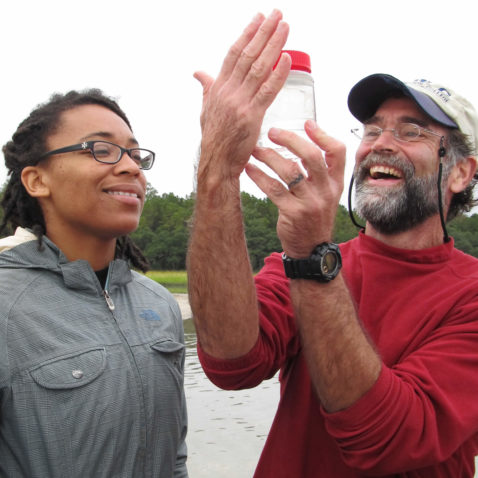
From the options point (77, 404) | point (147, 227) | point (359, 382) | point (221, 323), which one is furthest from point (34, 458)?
point (147, 227)

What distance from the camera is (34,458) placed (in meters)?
2.01

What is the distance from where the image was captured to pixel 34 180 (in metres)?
2.57

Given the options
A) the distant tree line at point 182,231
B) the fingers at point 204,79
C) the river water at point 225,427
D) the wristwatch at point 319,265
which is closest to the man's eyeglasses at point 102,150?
the fingers at point 204,79

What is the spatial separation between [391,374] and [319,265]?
49 cm

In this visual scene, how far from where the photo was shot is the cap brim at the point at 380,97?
96.0 inches

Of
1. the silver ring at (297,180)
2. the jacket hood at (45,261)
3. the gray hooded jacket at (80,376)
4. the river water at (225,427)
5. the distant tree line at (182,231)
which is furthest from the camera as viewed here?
the distant tree line at (182,231)

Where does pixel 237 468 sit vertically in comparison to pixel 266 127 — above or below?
below

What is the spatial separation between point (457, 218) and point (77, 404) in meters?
2.45

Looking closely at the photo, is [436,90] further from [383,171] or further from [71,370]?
[71,370]

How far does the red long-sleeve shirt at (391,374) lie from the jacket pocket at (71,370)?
0.49m

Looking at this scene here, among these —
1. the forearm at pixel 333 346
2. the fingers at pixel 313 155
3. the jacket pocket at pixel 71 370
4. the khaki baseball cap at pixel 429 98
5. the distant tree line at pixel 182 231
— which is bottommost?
the distant tree line at pixel 182 231

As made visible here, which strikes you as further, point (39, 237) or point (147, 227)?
point (147, 227)

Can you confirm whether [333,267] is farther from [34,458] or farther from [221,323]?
[34,458]

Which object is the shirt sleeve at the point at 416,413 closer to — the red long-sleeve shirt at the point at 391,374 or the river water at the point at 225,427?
the red long-sleeve shirt at the point at 391,374
